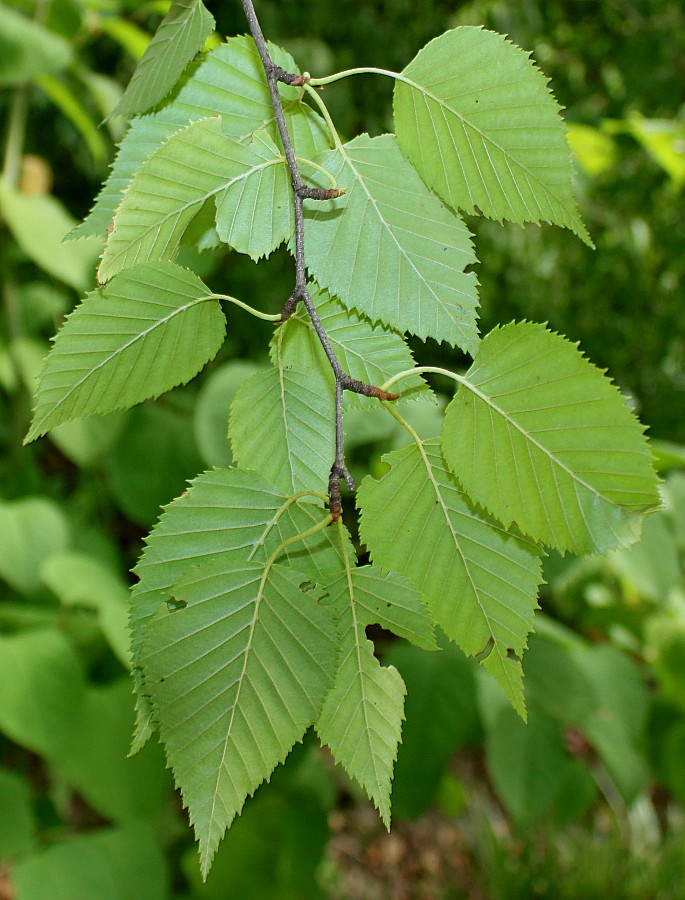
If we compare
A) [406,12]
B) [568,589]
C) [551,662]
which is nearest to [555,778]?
[551,662]

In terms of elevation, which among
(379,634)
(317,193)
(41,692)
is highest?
(317,193)

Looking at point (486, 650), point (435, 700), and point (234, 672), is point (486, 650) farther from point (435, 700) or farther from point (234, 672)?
point (435, 700)

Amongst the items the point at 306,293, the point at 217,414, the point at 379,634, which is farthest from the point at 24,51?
the point at 379,634

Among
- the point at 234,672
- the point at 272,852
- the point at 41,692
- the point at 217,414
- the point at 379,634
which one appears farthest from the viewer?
the point at 379,634

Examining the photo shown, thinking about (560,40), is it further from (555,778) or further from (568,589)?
(555,778)

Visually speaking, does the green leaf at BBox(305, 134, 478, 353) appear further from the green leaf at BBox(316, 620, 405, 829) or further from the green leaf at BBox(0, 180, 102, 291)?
the green leaf at BBox(0, 180, 102, 291)

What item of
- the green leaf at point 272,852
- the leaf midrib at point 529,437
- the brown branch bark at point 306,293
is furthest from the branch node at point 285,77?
the green leaf at point 272,852

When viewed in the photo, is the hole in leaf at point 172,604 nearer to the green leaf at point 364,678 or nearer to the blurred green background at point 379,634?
the green leaf at point 364,678
